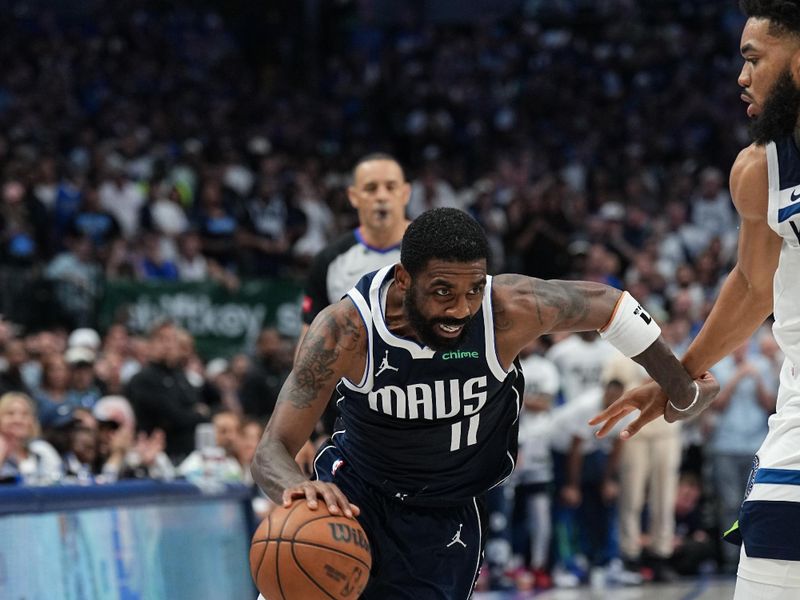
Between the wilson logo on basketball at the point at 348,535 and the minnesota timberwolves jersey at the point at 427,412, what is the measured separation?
44 cm

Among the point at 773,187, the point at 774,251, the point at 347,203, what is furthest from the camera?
the point at 347,203

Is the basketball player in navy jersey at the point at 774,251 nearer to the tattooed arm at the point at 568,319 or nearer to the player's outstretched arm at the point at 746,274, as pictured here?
the player's outstretched arm at the point at 746,274

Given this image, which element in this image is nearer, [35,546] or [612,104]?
[35,546]

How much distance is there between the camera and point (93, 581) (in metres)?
6.56

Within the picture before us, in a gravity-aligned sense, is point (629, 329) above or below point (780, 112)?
below

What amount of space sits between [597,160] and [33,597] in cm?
1444

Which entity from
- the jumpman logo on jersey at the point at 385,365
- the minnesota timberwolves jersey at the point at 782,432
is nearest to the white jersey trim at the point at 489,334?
the jumpman logo on jersey at the point at 385,365

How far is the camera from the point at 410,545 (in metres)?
4.62

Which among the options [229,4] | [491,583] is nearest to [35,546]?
[491,583]

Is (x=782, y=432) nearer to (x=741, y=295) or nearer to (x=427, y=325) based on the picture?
(x=741, y=295)

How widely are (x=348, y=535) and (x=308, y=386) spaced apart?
0.50 metres

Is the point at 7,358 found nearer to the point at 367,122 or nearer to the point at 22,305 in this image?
the point at 22,305

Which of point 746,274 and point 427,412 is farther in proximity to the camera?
point 427,412

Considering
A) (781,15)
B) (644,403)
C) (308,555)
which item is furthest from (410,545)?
(781,15)
